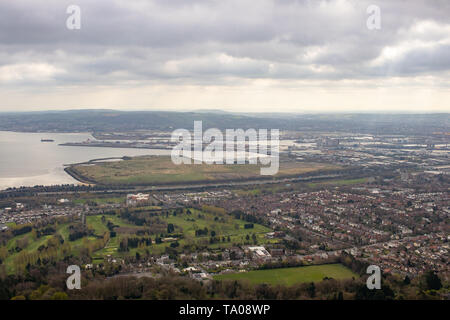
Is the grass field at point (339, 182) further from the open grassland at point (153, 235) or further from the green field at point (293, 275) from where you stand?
the green field at point (293, 275)

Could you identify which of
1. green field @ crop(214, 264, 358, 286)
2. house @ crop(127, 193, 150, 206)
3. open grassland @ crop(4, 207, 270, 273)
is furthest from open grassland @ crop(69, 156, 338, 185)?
green field @ crop(214, 264, 358, 286)

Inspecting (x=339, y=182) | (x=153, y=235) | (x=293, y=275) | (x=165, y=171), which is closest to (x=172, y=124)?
(x=165, y=171)

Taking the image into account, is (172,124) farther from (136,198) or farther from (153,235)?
(153,235)

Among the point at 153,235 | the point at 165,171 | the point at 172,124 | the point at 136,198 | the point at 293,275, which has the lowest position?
the point at 293,275

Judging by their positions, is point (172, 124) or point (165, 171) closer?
point (165, 171)

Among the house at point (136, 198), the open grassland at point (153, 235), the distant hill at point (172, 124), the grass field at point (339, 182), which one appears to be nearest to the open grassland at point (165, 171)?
the grass field at point (339, 182)
